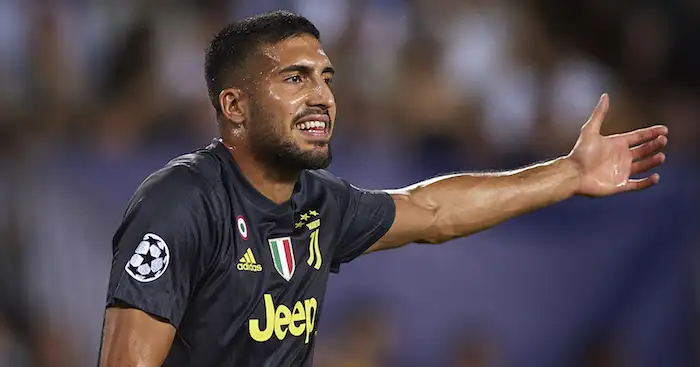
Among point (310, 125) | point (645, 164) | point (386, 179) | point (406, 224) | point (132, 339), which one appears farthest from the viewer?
point (386, 179)

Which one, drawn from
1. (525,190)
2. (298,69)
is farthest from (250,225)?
(525,190)

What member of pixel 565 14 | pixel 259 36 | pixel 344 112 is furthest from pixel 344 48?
pixel 259 36

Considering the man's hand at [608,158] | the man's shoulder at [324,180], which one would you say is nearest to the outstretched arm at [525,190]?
the man's hand at [608,158]

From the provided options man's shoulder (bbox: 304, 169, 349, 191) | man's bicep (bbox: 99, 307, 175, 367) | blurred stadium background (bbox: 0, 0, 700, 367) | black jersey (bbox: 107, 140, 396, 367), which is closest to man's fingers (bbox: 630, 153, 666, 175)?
man's shoulder (bbox: 304, 169, 349, 191)

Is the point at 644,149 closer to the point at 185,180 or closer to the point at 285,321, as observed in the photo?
the point at 285,321

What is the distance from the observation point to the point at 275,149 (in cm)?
407

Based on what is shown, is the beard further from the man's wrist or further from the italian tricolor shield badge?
the man's wrist

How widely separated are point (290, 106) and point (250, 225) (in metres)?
0.45

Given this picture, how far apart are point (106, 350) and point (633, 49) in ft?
20.3

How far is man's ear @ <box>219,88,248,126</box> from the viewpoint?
4.09m

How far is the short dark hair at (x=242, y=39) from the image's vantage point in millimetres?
4062

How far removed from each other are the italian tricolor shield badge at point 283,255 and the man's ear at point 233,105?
456mm

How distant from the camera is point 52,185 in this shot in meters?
6.73

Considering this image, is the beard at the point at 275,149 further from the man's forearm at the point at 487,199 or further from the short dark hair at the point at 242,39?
the man's forearm at the point at 487,199
